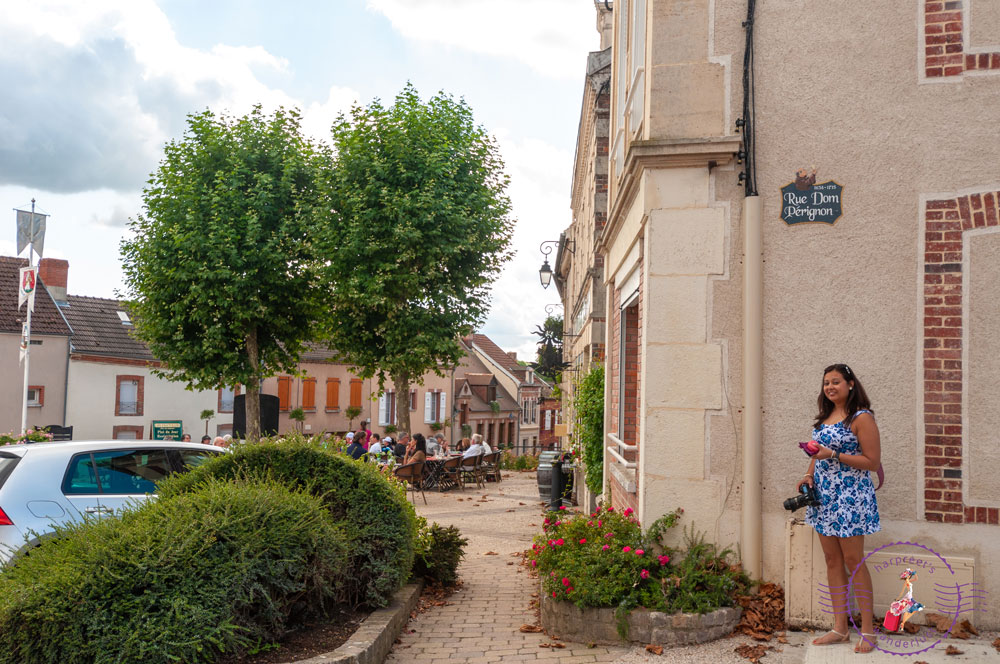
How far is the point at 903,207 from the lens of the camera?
5922 mm

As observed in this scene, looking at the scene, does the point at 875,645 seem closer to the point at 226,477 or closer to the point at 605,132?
the point at 226,477

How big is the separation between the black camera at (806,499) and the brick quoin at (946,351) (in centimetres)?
115

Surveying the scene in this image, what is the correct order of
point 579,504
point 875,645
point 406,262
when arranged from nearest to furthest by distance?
1. point 875,645
2. point 579,504
3. point 406,262

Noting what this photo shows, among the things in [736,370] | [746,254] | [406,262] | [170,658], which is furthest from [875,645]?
[406,262]

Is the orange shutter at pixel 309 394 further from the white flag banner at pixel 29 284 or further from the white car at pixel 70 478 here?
the white car at pixel 70 478

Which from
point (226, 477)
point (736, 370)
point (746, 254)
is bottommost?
point (226, 477)

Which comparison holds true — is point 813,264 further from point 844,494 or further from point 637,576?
point 637,576

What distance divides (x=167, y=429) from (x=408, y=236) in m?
22.1

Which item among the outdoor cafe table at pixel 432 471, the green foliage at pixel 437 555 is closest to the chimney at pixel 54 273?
the outdoor cafe table at pixel 432 471

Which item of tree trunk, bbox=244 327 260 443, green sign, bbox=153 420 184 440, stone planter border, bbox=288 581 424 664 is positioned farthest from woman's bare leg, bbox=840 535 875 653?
green sign, bbox=153 420 184 440

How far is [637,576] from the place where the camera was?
586cm

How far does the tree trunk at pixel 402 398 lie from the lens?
847 inches

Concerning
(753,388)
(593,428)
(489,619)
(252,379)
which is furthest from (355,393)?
(753,388)

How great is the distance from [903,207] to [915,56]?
44.6 inches
